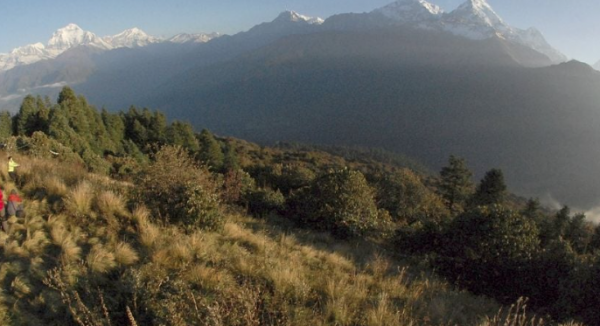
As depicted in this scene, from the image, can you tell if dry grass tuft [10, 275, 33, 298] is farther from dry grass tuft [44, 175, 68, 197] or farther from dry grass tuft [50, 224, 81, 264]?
dry grass tuft [44, 175, 68, 197]

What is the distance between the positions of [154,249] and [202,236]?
99 centimetres

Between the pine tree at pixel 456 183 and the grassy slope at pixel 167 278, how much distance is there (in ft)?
125

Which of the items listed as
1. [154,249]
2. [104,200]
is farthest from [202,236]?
[104,200]

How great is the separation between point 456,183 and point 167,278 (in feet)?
142

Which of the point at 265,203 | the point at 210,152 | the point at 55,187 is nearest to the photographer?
the point at 55,187

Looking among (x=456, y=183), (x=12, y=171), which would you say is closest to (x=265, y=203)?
(x=12, y=171)

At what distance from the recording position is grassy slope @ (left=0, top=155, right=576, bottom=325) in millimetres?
3814

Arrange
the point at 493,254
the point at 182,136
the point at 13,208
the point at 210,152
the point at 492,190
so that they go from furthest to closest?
the point at 182,136, the point at 210,152, the point at 492,190, the point at 493,254, the point at 13,208

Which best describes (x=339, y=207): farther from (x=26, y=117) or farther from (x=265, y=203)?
(x=26, y=117)

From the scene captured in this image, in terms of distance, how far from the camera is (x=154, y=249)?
509cm

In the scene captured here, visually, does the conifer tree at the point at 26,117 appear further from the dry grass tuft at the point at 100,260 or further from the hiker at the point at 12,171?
the dry grass tuft at the point at 100,260

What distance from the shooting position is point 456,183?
136 feet

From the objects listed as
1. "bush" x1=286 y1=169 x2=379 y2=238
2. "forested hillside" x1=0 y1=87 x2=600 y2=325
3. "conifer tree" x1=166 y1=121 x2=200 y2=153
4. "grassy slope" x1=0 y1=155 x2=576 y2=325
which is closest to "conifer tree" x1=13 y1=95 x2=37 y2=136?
"conifer tree" x1=166 y1=121 x2=200 y2=153

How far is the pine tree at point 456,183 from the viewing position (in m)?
41.5
